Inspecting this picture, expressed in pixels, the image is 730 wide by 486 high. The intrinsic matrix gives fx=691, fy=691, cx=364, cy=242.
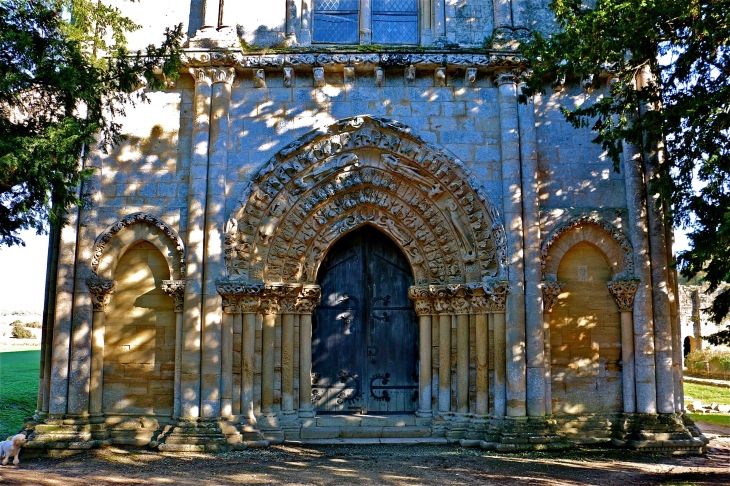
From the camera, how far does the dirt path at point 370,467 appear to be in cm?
862

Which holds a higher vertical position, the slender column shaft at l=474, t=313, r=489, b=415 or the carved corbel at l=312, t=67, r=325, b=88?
the carved corbel at l=312, t=67, r=325, b=88

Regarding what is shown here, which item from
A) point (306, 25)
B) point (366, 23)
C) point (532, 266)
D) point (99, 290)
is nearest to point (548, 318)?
point (532, 266)

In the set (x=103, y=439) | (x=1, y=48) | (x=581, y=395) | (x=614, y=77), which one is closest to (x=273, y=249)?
(x=103, y=439)

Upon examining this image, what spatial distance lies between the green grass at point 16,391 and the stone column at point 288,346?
17.2 ft

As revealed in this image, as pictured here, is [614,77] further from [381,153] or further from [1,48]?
[1,48]

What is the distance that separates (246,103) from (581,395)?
7.23 m

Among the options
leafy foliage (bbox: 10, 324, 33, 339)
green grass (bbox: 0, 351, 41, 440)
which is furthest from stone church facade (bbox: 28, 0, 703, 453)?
leafy foliage (bbox: 10, 324, 33, 339)

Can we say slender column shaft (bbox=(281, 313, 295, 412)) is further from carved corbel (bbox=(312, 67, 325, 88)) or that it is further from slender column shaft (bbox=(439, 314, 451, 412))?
carved corbel (bbox=(312, 67, 325, 88))

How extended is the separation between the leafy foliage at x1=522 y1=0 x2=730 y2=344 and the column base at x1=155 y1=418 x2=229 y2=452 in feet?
22.5

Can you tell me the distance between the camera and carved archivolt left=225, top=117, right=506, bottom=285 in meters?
11.1

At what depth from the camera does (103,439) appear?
1060 centimetres

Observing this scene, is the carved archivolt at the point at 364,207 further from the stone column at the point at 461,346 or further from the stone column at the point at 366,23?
the stone column at the point at 366,23

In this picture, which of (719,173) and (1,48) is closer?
(1,48)

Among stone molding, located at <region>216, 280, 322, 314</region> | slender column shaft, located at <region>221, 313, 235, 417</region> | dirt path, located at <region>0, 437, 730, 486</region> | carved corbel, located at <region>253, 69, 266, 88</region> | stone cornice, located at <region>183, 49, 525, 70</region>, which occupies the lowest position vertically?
dirt path, located at <region>0, 437, 730, 486</region>
